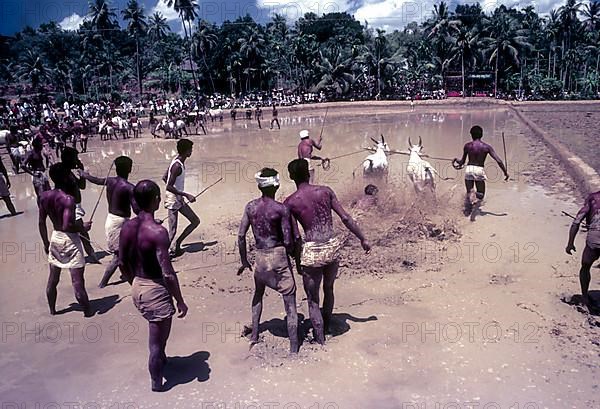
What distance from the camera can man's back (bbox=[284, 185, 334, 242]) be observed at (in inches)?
190

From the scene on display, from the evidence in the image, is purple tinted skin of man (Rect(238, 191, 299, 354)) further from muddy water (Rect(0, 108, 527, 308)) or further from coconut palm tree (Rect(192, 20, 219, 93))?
coconut palm tree (Rect(192, 20, 219, 93))

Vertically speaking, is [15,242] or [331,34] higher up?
[331,34]

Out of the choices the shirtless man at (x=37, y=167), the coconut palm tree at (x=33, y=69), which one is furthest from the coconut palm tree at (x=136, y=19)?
the shirtless man at (x=37, y=167)

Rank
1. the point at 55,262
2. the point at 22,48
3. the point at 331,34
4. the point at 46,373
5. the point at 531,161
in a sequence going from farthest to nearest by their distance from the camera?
the point at 331,34, the point at 22,48, the point at 531,161, the point at 55,262, the point at 46,373

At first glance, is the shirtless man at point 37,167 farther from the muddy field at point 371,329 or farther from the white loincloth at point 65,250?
the white loincloth at point 65,250

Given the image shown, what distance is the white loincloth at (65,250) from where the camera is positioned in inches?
223

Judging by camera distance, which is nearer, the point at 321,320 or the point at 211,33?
the point at 321,320

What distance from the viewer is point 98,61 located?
54.5m

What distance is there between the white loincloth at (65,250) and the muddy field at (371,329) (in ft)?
2.43

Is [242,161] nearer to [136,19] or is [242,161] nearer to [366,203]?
[366,203]

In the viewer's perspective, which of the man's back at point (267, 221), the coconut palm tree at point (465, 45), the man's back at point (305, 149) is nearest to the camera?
the man's back at point (267, 221)

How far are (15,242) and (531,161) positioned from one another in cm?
1425

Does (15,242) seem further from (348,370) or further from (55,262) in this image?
(348,370)

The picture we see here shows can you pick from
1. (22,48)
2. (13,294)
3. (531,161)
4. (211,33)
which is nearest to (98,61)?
(211,33)
